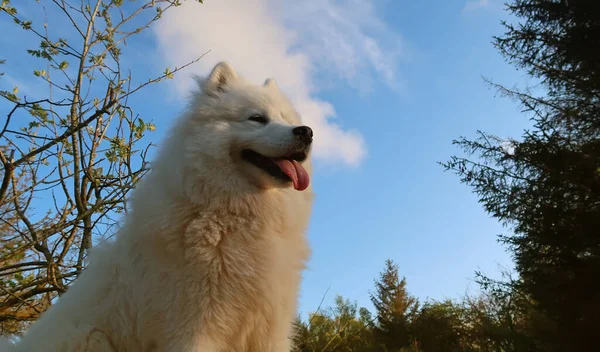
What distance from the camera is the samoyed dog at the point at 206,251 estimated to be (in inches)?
100

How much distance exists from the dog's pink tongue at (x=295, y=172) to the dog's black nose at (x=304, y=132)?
20 cm

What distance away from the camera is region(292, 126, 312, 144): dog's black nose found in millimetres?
3162

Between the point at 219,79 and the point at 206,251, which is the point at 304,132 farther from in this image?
the point at 206,251

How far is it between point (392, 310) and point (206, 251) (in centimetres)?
2406

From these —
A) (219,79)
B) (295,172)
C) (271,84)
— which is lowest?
(295,172)

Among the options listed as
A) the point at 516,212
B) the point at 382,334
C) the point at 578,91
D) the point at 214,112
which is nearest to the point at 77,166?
the point at 214,112

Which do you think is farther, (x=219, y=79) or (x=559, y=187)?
(x=559, y=187)

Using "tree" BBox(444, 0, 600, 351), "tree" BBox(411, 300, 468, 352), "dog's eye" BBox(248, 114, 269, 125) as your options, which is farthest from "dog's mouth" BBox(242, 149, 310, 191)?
"tree" BBox(411, 300, 468, 352)

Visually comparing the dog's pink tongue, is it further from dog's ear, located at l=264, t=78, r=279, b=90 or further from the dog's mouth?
dog's ear, located at l=264, t=78, r=279, b=90

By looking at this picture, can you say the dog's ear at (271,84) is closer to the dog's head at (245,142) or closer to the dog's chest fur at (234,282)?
the dog's head at (245,142)

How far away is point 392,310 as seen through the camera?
2459 cm

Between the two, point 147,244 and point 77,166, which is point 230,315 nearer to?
point 147,244

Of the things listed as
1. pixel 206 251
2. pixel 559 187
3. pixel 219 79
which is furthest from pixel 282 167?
pixel 559 187

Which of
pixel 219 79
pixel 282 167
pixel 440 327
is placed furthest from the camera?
pixel 440 327
